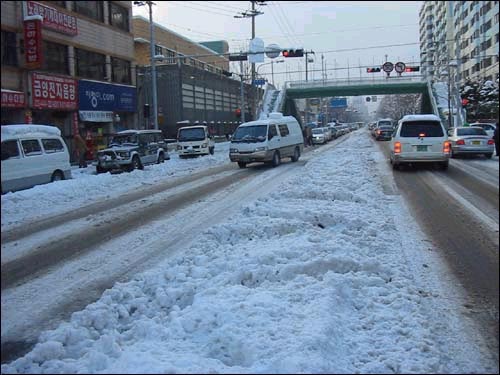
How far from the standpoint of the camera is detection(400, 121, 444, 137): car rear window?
51.0 ft

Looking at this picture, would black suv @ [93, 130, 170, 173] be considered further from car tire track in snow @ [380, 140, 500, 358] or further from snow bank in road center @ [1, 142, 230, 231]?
car tire track in snow @ [380, 140, 500, 358]

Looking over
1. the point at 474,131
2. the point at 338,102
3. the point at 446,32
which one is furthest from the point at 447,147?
the point at 338,102

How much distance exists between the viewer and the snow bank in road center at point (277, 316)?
12.2 ft

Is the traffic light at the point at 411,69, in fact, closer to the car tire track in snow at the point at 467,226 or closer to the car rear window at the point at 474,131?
the car rear window at the point at 474,131

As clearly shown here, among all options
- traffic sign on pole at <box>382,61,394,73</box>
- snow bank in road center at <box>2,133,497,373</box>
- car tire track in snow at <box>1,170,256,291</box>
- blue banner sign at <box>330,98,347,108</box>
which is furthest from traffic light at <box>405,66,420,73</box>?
snow bank in road center at <box>2,133,497,373</box>

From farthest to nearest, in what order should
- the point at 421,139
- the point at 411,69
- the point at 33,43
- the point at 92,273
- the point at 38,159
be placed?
the point at 411,69
the point at 38,159
the point at 421,139
the point at 92,273
the point at 33,43

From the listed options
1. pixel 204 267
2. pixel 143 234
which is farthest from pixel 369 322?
pixel 143 234

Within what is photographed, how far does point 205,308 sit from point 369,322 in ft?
4.70

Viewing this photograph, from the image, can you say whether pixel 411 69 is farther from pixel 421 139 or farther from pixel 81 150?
pixel 421 139

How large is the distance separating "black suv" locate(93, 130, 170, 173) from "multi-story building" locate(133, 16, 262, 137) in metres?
16.0

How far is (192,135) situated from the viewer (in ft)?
107

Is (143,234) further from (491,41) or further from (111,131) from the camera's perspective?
(491,41)

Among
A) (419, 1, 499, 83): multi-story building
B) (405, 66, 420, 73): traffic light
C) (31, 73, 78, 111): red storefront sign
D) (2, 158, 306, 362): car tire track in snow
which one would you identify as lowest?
(2, 158, 306, 362): car tire track in snow

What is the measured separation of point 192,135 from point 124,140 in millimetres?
8972
